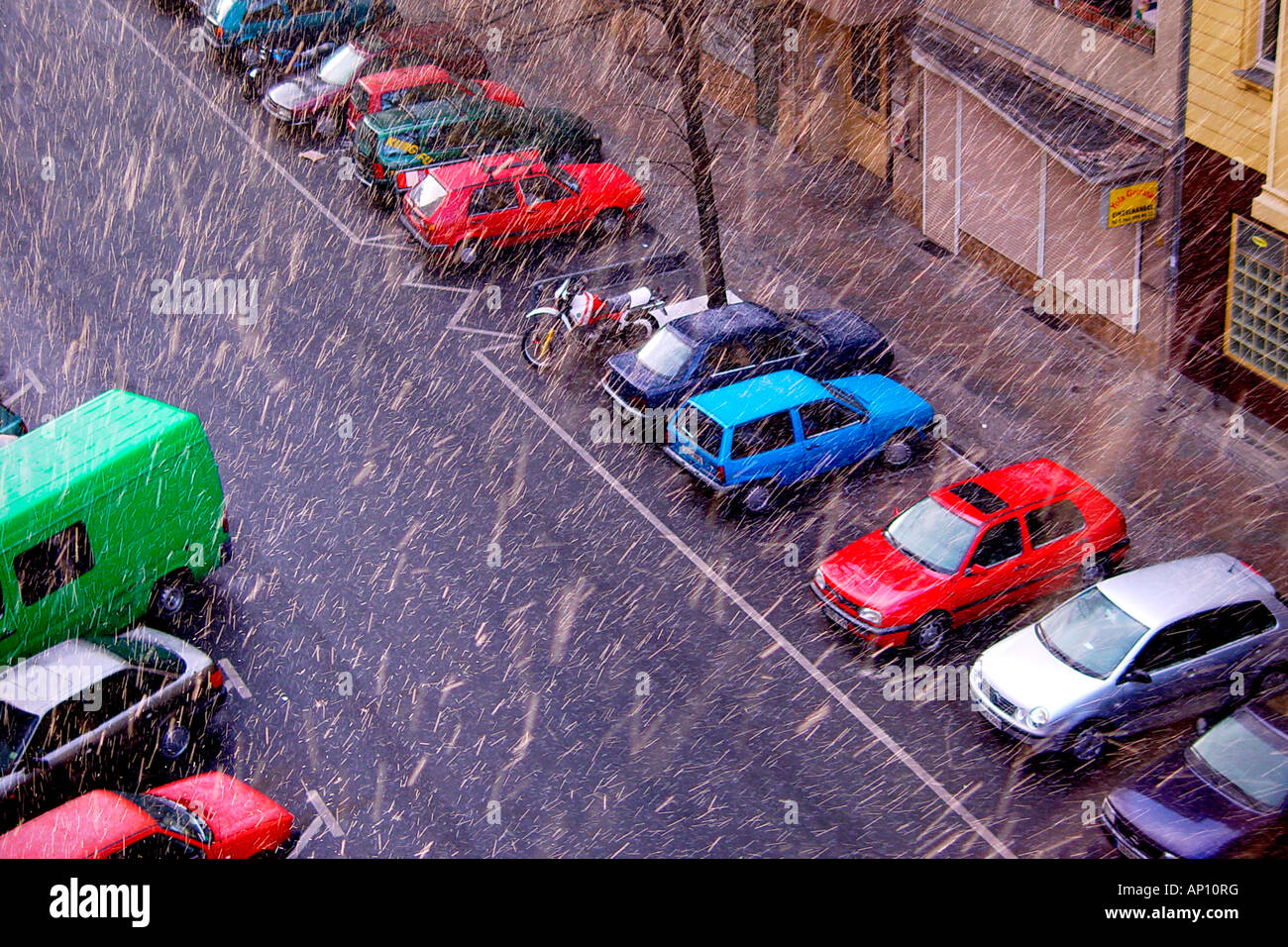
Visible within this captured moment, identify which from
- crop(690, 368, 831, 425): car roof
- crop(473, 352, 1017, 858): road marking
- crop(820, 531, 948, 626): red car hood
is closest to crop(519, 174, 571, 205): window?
crop(473, 352, 1017, 858): road marking

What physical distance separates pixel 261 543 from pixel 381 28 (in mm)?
16016

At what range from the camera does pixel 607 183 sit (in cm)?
2266

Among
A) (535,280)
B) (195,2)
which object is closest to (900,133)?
(535,280)

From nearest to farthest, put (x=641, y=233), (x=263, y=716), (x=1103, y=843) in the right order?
(x=1103, y=843)
(x=263, y=716)
(x=641, y=233)

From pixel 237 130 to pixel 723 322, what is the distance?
513 inches

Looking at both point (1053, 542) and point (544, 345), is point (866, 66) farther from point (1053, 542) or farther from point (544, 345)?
point (1053, 542)

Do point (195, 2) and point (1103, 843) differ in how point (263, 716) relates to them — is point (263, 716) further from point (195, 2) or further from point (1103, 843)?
point (195, 2)

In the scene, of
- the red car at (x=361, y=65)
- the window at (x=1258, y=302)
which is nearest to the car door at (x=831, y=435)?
the window at (x=1258, y=302)

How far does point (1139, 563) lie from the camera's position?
1556 centimetres

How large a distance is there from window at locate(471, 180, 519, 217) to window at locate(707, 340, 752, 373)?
5784mm

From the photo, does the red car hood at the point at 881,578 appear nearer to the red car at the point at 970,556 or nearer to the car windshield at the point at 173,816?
the red car at the point at 970,556

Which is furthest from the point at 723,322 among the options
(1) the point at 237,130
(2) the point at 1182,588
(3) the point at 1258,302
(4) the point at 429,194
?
(1) the point at 237,130

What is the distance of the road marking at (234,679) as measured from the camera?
14.5 metres

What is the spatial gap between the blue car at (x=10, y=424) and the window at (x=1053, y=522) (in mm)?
12213
